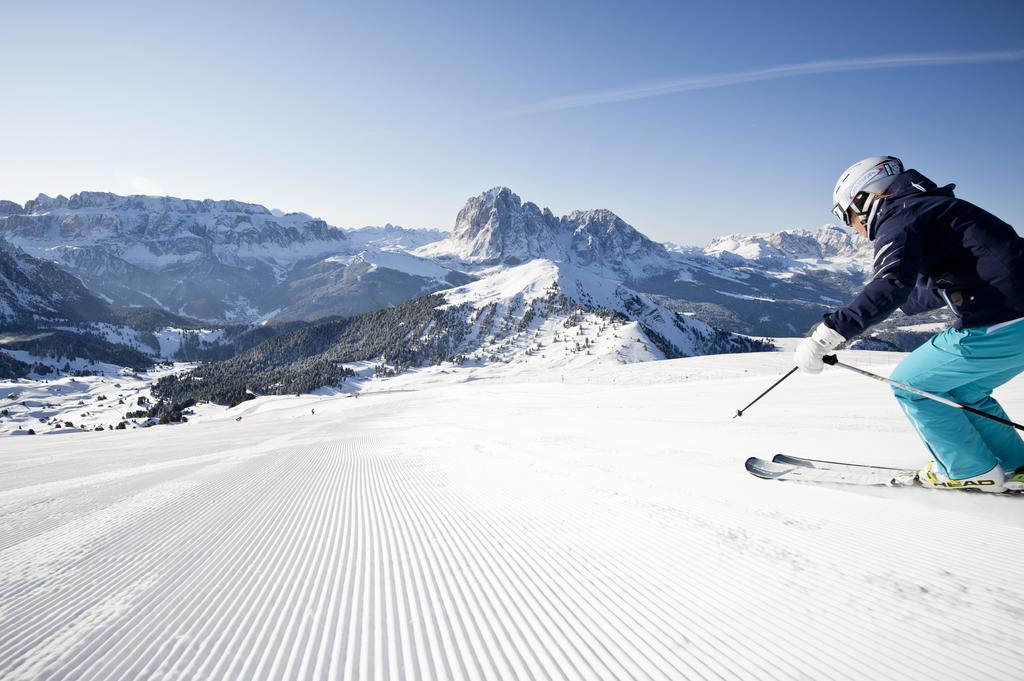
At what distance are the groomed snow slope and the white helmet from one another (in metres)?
2.81

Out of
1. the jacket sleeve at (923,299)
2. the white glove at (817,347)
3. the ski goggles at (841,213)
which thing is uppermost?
the ski goggles at (841,213)

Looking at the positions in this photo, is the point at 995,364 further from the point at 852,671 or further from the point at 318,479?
the point at 318,479

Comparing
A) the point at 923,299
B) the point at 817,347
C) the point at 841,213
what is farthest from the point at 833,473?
the point at 841,213

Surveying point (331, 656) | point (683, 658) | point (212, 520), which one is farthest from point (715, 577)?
point (212, 520)

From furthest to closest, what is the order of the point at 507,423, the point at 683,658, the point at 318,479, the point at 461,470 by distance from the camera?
the point at 507,423
the point at 318,479
the point at 461,470
the point at 683,658

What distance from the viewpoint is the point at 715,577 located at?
3154 millimetres

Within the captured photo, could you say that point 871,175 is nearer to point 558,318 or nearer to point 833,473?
point 833,473

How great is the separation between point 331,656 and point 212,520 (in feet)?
12.7

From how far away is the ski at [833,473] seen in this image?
4583mm

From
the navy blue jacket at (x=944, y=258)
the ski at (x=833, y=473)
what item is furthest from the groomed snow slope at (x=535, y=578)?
the navy blue jacket at (x=944, y=258)

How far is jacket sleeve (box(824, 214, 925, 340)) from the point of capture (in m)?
3.77

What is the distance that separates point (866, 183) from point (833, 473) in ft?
10.2

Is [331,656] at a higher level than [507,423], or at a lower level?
higher

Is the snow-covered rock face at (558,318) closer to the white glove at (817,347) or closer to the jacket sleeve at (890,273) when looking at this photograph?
the white glove at (817,347)
